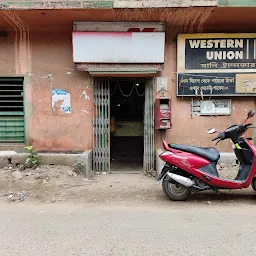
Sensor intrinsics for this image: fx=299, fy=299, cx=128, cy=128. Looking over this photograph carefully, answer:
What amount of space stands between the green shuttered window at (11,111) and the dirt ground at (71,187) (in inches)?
43.0

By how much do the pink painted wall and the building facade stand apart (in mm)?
23

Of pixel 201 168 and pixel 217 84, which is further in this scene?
pixel 217 84

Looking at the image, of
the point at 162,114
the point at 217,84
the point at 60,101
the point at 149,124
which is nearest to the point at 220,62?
the point at 217,84

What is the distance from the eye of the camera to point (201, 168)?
470cm

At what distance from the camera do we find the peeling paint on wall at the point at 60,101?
719cm

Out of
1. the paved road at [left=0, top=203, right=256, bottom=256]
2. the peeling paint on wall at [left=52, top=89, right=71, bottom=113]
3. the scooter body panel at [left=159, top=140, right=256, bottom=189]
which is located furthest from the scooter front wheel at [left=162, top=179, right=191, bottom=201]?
the peeling paint on wall at [left=52, top=89, right=71, bottom=113]

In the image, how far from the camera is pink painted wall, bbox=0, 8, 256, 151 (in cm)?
702

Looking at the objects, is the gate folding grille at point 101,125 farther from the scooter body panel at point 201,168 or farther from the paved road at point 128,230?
the scooter body panel at point 201,168

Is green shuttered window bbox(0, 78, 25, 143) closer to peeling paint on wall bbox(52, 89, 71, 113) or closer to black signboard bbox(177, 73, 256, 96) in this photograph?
peeling paint on wall bbox(52, 89, 71, 113)

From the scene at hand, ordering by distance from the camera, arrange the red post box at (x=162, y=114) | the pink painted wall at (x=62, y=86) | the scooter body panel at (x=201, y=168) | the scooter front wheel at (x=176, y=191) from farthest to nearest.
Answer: the pink painted wall at (x=62, y=86) < the red post box at (x=162, y=114) < the scooter front wheel at (x=176, y=191) < the scooter body panel at (x=201, y=168)

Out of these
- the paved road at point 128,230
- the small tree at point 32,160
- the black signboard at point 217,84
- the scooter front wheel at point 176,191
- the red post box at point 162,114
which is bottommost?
the paved road at point 128,230

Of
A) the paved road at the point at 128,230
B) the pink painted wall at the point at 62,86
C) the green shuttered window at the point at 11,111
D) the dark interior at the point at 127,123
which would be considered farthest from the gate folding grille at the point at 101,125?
the paved road at the point at 128,230

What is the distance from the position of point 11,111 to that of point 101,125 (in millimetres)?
2212

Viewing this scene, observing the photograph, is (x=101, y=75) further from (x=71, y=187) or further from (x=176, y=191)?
(x=176, y=191)
